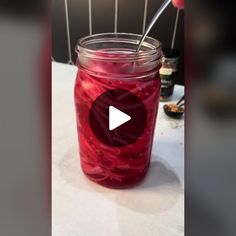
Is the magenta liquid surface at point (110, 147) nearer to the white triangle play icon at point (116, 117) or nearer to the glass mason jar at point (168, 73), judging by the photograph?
the white triangle play icon at point (116, 117)

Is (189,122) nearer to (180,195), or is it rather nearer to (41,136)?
(41,136)

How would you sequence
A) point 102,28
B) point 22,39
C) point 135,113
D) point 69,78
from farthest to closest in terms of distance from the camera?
point 102,28 → point 69,78 → point 135,113 → point 22,39

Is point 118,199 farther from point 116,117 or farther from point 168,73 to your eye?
point 168,73

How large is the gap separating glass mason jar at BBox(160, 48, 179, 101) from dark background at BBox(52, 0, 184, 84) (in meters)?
0.08

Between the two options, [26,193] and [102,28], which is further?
[102,28]

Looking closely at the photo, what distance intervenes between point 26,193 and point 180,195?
265mm

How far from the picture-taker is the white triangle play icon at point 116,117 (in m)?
0.41

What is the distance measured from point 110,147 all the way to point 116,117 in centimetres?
4

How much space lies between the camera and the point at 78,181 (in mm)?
467

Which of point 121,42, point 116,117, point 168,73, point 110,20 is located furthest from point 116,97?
point 110,20

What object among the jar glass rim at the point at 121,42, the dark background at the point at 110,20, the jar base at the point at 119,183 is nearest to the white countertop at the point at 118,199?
the jar base at the point at 119,183

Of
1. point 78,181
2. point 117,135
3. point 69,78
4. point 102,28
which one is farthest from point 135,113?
point 102,28

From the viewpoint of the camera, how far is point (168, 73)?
751mm
